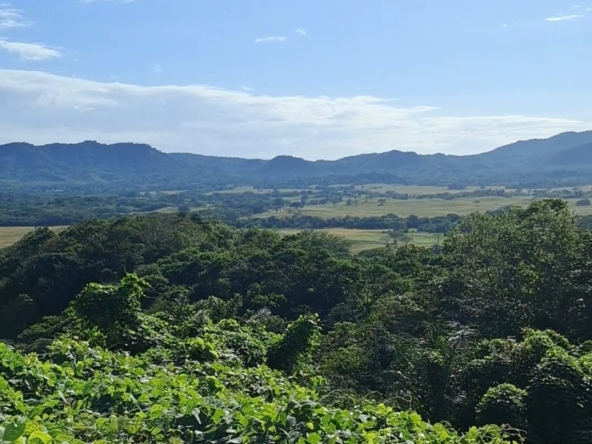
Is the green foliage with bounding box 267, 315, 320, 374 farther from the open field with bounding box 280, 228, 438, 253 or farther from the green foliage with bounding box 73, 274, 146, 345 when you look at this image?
the open field with bounding box 280, 228, 438, 253

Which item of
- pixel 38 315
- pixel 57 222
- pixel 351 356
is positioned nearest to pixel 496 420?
pixel 351 356

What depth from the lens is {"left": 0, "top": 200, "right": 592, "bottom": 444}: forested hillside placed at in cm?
470

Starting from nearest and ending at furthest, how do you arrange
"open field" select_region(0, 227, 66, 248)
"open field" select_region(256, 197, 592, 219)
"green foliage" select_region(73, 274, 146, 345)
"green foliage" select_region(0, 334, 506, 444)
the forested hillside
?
"green foliage" select_region(0, 334, 506, 444) → the forested hillside → "green foliage" select_region(73, 274, 146, 345) → "open field" select_region(0, 227, 66, 248) → "open field" select_region(256, 197, 592, 219)

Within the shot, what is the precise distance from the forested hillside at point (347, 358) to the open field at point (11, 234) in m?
53.3

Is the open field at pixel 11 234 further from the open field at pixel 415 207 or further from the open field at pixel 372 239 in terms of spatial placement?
the open field at pixel 415 207

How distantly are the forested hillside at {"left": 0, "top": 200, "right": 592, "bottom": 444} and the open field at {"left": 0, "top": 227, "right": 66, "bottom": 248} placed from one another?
53.3 metres

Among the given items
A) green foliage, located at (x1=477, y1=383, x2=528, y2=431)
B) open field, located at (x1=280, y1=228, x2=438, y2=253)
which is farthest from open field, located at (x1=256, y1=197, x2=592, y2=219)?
green foliage, located at (x1=477, y1=383, x2=528, y2=431)

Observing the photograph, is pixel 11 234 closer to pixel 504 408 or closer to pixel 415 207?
pixel 415 207

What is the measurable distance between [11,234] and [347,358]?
8376 cm

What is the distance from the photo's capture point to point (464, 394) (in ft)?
35.1

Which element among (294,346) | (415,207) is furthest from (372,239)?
(294,346)

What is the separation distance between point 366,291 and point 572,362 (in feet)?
63.2

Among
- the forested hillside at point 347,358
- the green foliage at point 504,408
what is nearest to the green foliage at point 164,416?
the forested hillside at point 347,358

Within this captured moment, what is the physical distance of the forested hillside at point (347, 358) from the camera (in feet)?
15.4
